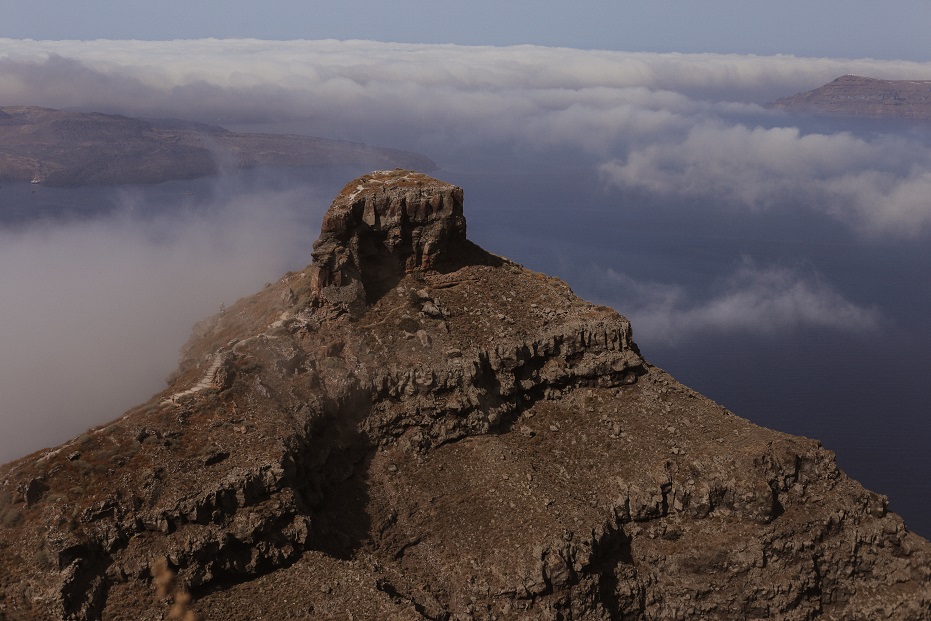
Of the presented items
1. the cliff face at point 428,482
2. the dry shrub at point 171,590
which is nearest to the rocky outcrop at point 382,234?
the cliff face at point 428,482

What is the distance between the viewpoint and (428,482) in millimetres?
60625

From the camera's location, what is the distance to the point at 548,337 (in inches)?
2694

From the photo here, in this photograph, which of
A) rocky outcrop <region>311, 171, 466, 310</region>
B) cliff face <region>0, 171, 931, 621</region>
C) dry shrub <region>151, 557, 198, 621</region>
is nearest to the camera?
dry shrub <region>151, 557, 198, 621</region>

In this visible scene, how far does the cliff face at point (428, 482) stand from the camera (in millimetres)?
47906

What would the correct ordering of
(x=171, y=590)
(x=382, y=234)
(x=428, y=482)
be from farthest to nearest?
(x=382, y=234) → (x=428, y=482) → (x=171, y=590)

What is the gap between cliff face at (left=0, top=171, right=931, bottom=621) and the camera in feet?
157

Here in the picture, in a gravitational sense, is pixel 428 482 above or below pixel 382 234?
A: below

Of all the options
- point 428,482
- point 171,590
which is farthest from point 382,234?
point 171,590

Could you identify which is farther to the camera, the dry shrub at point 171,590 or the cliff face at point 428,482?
the cliff face at point 428,482

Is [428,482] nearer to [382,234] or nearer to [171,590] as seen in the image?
[171,590]

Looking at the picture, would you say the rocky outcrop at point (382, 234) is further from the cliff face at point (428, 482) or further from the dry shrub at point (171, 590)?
the dry shrub at point (171, 590)

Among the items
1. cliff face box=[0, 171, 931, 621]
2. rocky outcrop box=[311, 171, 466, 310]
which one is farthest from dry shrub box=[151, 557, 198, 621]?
rocky outcrop box=[311, 171, 466, 310]

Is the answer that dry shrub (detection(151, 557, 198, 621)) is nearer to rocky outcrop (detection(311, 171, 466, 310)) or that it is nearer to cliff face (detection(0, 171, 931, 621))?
cliff face (detection(0, 171, 931, 621))

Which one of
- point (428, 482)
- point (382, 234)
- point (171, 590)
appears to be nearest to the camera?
point (171, 590)
